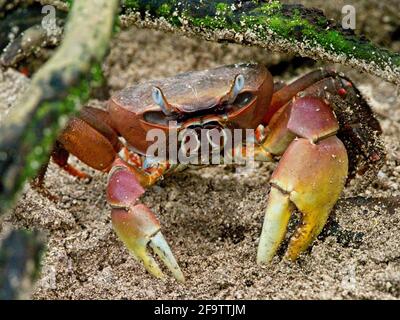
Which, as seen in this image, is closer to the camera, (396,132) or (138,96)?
(138,96)

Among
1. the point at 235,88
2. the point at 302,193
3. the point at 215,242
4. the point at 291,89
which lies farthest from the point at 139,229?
the point at 291,89

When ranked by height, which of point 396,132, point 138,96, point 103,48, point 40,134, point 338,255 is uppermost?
point 103,48

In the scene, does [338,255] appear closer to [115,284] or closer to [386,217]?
[386,217]

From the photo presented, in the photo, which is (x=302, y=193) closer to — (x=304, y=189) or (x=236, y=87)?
(x=304, y=189)

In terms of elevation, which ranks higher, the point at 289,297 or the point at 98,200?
the point at 289,297

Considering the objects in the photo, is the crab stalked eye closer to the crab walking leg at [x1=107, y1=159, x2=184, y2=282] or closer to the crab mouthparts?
the crab mouthparts
